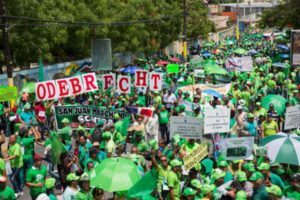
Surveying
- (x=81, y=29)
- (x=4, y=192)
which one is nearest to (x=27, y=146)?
(x=4, y=192)

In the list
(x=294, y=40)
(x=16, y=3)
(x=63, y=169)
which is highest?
(x=16, y=3)

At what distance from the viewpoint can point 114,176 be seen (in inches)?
274

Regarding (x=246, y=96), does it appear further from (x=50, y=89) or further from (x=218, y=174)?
(x=218, y=174)

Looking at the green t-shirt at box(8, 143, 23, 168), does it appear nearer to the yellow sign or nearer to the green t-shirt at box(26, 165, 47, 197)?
the green t-shirt at box(26, 165, 47, 197)

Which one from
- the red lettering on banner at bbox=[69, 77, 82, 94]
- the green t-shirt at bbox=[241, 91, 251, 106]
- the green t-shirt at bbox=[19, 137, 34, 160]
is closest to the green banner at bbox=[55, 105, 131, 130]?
the green t-shirt at bbox=[19, 137, 34, 160]

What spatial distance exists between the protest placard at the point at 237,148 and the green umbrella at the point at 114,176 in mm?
2050

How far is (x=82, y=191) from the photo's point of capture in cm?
699

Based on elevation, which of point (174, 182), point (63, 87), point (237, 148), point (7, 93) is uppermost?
point (63, 87)

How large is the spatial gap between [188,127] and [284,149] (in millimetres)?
2139

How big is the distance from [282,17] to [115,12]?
17.4m

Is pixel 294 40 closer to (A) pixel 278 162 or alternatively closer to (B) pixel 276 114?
(B) pixel 276 114

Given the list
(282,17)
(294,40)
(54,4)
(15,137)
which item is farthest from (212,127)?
(282,17)

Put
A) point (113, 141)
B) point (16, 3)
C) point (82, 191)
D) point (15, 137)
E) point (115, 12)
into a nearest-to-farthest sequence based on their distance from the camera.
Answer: point (82, 191)
point (15, 137)
point (113, 141)
point (16, 3)
point (115, 12)

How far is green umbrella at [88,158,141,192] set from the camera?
22.6 ft
